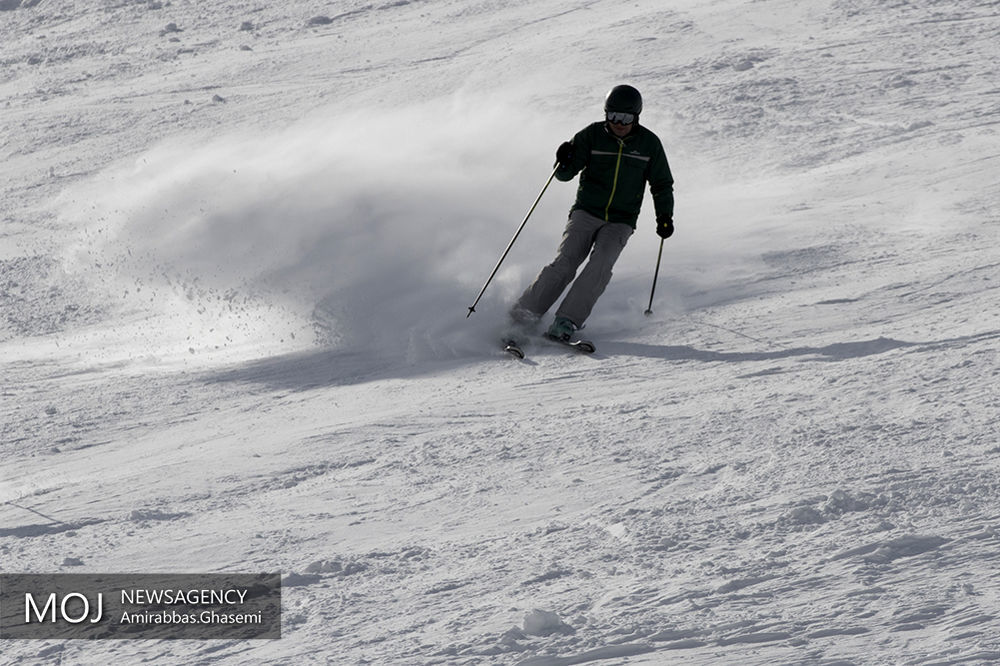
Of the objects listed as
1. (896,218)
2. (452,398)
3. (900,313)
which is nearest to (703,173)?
(896,218)

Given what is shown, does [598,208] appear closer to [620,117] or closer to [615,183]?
[615,183]

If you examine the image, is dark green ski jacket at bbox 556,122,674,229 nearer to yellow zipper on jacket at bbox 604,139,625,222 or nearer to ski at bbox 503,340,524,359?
yellow zipper on jacket at bbox 604,139,625,222

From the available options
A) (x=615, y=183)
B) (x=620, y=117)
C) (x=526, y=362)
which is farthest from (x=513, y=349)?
(x=620, y=117)

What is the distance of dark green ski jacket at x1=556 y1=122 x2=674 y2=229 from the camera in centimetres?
651

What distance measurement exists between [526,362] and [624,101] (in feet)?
4.96

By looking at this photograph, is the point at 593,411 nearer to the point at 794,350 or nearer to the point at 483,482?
the point at 483,482

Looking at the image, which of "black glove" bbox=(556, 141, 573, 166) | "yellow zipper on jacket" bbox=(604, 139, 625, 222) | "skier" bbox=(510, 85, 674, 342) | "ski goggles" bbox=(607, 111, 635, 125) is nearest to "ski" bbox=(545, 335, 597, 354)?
"skier" bbox=(510, 85, 674, 342)

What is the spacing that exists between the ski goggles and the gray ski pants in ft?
1.91

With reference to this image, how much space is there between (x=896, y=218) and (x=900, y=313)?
1900 millimetres

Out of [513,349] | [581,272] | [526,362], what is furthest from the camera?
[581,272]

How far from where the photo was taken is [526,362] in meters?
6.20

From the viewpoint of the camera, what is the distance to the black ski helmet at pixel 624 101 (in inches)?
248

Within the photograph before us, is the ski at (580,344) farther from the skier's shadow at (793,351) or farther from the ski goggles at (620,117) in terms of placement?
the ski goggles at (620,117)

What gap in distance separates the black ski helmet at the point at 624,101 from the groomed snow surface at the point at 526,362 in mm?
1269
